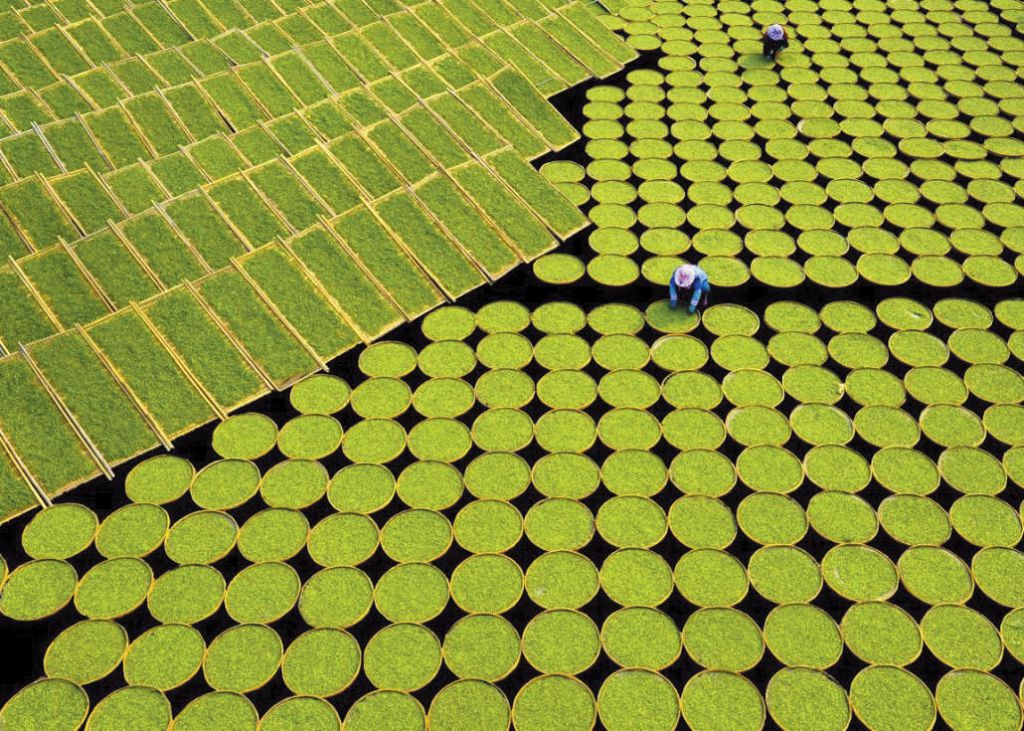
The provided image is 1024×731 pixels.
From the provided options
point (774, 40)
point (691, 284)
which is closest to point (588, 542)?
point (691, 284)

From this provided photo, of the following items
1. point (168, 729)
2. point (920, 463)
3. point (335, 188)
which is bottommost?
point (168, 729)

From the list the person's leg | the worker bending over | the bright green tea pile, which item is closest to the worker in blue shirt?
the person's leg

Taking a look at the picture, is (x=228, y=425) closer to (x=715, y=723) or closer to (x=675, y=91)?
A: (x=715, y=723)

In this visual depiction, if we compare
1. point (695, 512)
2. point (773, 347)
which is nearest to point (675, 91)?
point (773, 347)

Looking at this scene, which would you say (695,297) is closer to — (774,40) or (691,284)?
(691,284)

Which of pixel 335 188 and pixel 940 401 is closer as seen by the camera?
pixel 940 401

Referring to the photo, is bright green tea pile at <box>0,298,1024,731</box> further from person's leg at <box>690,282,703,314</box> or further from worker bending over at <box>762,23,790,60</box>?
worker bending over at <box>762,23,790,60</box>
